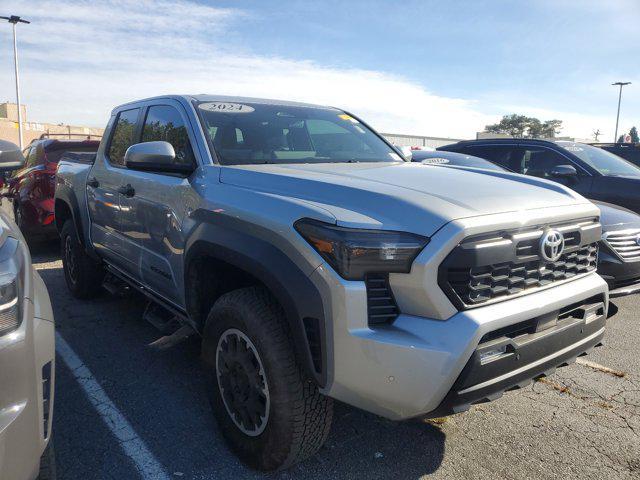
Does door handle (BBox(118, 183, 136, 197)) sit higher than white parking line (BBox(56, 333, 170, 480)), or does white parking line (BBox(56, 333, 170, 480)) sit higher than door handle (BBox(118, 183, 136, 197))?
door handle (BBox(118, 183, 136, 197))

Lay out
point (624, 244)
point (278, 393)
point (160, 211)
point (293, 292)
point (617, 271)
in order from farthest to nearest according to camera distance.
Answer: point (624, 244), point (617, 271), point (160, 211), point (278, 393), point (293, 292)

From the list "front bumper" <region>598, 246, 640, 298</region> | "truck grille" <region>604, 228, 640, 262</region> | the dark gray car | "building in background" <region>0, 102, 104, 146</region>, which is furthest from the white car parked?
"building in background" <region>0, 102, 104, 146</region>

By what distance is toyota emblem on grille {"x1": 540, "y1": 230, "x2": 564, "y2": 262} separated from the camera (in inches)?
92.7

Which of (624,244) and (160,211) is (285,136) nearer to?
(160,211)

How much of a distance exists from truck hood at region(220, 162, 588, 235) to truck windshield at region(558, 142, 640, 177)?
4.44m

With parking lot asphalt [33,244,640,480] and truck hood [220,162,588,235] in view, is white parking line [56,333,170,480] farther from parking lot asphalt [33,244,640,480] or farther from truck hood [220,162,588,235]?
truck hood [220,162,588,235]

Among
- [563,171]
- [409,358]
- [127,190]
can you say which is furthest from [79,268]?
[563,171]

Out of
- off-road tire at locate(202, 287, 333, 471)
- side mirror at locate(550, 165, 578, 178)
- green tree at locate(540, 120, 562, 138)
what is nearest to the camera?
off-road tire at locate(202, 287, 333, 471)

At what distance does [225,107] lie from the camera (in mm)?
3514

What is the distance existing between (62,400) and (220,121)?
79.0 inches

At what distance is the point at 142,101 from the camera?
13.6ft

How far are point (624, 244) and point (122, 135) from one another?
14.4 feet

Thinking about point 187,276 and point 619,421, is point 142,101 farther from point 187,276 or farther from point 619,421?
point 619,421

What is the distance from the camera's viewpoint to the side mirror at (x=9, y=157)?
256 centimetres
